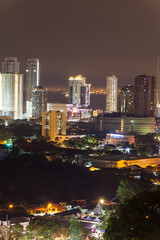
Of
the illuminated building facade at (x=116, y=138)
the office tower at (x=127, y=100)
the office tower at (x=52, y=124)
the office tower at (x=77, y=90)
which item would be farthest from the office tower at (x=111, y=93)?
the office tower at (x=52, y=124)

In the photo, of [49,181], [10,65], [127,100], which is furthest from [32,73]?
[49,181]

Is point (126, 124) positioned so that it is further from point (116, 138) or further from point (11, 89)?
point (11, 89)

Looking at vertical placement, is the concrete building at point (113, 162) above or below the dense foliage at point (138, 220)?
below

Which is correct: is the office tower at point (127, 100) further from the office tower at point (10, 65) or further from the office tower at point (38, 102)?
the office tower at point (10, 65)

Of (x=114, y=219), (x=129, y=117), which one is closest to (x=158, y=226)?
(x=114, y=219)

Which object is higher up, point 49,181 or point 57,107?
point 57,107

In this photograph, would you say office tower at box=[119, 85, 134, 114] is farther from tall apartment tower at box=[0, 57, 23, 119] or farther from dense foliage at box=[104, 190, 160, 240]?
dense foliage at box=[104, 190, 160, 240]
